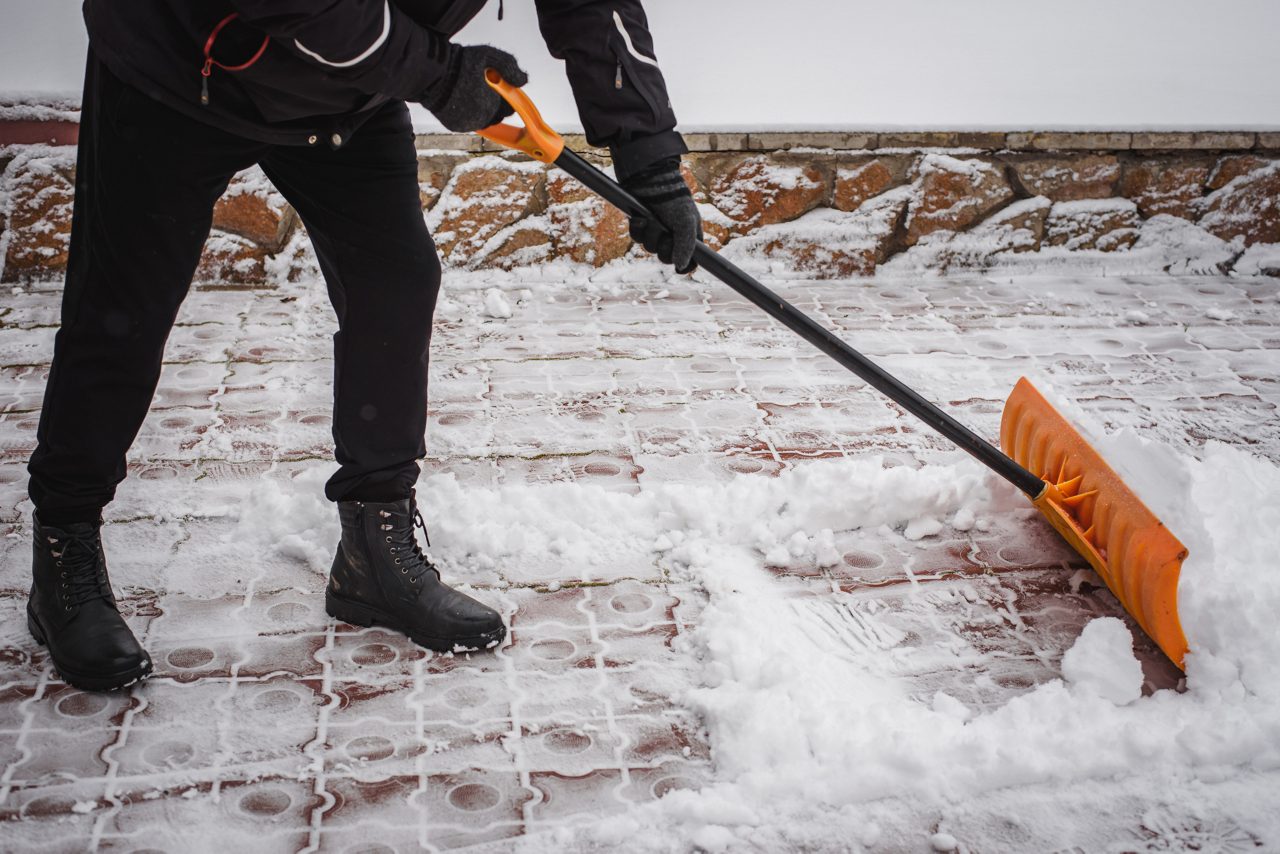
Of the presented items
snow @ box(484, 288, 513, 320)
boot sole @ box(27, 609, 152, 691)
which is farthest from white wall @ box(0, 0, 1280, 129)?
boot sole @ box(27, 609, 152, 691)

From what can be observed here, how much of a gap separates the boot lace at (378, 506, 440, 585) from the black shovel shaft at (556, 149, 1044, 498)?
2.20 feet

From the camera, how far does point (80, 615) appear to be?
1772 millimetres

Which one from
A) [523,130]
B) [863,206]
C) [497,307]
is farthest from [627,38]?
[863,206]

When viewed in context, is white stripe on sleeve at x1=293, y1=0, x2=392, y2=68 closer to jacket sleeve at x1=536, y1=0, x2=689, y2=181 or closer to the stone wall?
jacket sleeve at x1=536, y1=0, x2=689, y2=181

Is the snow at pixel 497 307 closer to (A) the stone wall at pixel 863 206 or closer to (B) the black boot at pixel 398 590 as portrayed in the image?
(A) the stone wall at pixel 863 206

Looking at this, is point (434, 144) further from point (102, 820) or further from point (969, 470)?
point (102, 820)

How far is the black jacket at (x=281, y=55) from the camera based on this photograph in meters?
1.39

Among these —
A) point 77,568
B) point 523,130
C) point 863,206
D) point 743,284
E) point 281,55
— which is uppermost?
point 281,55

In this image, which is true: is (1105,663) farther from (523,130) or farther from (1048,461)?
(523,130)

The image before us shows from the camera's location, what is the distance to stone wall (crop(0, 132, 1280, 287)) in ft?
12.1

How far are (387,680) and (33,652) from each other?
595mm

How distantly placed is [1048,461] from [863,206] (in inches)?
73.5

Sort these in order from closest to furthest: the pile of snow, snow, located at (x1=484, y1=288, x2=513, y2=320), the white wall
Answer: the pile of snow → snow, located at (x1=484, y1=288, x2=513, y2=320) → the white wall

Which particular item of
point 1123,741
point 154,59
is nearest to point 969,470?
point 1123,741
